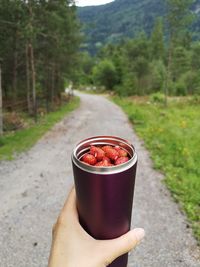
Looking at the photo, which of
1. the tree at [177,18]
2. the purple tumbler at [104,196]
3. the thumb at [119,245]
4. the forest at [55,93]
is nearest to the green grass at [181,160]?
the forest at [55,93]

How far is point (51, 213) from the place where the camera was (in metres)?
3.81

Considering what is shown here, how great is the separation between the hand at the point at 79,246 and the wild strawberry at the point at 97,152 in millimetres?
308

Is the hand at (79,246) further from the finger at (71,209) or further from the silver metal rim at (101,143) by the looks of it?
the silver metal rim at (101,143)

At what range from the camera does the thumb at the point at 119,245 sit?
110 cm

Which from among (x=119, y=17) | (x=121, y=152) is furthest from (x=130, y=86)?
(x=119, y=17)

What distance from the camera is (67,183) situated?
188 inches

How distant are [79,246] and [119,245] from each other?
185mm

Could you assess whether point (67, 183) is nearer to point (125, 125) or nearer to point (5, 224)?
point (5, 224)

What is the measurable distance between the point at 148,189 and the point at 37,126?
6287 millimetres

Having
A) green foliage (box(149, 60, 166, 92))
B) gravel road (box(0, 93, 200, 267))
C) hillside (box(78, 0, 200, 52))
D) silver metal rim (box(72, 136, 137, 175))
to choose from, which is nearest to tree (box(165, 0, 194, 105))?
gravel road (box(0, 93, 200, 267))

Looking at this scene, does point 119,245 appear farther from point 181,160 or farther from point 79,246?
point 181,160

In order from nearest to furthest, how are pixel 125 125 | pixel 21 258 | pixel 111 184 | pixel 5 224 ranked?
pixel 111 184
pixel 21 258
pixel 5 224
pixel 125 125

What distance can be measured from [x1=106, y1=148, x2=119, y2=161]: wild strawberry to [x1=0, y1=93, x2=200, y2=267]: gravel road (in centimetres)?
213

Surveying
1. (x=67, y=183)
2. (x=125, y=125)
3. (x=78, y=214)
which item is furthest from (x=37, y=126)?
(x=78, y=214)
